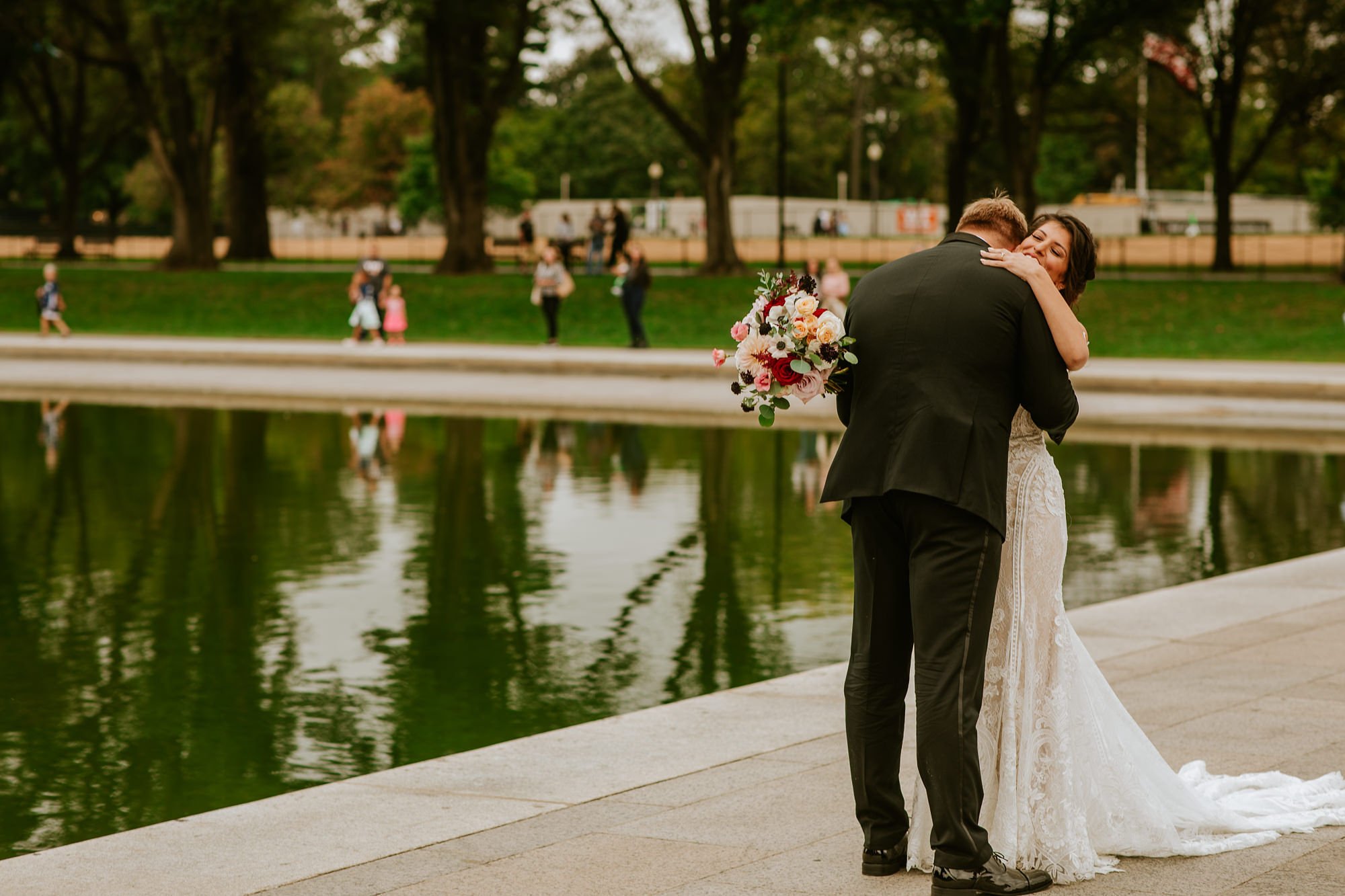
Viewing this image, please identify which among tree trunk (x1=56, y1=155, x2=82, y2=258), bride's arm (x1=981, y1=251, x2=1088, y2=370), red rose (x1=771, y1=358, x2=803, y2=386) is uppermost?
tree trunk (x1=56, y1=155, x2=82, y2=258)

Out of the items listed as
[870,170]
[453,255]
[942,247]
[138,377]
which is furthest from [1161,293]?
[870,170]

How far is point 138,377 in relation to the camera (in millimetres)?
24688

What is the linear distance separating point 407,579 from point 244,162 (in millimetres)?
43023

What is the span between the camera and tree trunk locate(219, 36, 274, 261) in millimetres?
48500

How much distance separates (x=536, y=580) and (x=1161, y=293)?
85.9 feet

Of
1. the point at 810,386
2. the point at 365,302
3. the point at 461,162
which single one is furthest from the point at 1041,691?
the point at 461,162

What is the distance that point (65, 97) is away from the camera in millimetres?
67625

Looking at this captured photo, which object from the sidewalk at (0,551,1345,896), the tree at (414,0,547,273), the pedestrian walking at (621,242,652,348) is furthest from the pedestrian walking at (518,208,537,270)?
the sidewalk at (0,551,1345,896)

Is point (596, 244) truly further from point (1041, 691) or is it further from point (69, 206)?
point (1041, 691)

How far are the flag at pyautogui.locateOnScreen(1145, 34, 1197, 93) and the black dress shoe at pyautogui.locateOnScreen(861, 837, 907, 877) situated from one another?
43.9 meters

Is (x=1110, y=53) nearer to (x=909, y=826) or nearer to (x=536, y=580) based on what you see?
(x=536, y=580)

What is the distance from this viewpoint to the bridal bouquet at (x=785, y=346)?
4707 millimetres

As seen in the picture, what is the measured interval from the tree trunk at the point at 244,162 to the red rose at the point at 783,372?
1757 inches

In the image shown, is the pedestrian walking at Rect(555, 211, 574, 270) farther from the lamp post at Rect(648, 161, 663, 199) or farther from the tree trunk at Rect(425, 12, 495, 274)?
the lamp post at Rect(648, 161, 663, 199)
